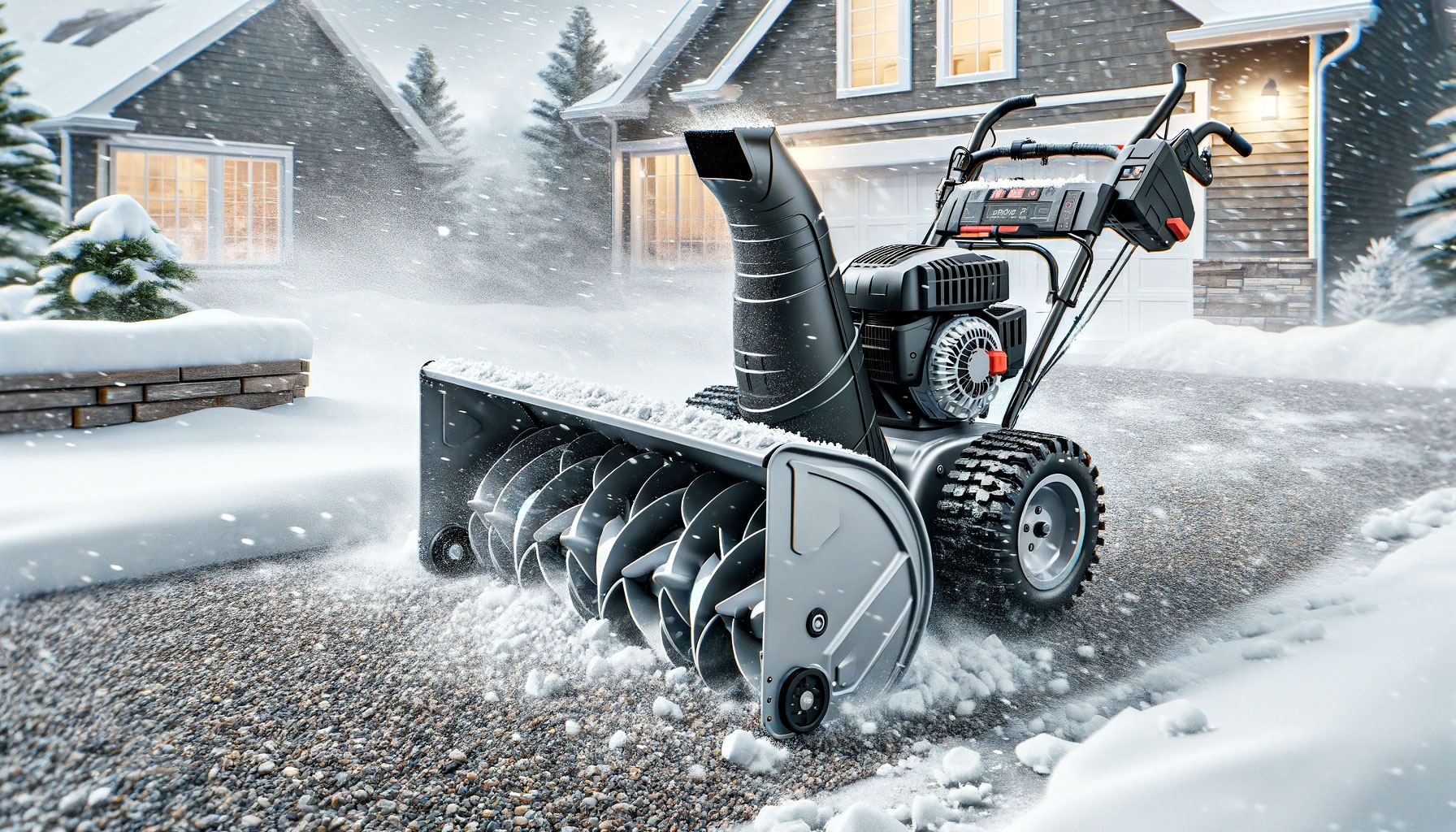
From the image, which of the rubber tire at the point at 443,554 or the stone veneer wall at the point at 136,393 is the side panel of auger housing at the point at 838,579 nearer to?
the rubber tire at the point at 443,554

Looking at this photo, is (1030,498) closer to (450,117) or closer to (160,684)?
(160,684)

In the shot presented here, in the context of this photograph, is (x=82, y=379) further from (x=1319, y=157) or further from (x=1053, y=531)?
(x=1319, y=157)

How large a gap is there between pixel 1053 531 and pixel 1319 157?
8.52 meters

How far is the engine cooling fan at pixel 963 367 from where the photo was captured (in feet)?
10.2

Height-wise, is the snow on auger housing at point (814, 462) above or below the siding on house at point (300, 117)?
below

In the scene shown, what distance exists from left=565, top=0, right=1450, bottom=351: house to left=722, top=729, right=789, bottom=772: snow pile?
9.32 m

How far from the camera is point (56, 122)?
1314cm

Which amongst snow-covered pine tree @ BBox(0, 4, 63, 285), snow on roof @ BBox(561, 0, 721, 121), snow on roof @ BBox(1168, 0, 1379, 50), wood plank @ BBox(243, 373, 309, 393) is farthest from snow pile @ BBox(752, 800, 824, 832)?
snow-covered pine tree @ BBox(0, 4, 63, 285)

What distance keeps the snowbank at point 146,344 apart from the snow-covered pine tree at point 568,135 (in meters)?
15.1

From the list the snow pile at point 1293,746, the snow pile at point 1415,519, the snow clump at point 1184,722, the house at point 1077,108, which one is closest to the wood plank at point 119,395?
the snow pile at point 1293,746

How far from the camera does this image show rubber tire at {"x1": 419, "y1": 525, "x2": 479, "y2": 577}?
363 centimetres

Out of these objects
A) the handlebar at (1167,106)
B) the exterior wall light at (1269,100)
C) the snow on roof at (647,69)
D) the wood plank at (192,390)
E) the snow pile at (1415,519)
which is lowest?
the snow pile at (1415,519)

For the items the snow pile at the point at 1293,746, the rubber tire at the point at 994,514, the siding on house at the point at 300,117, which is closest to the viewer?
the snow pile at the point at 1293,746

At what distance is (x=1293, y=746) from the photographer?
86.2 inches
